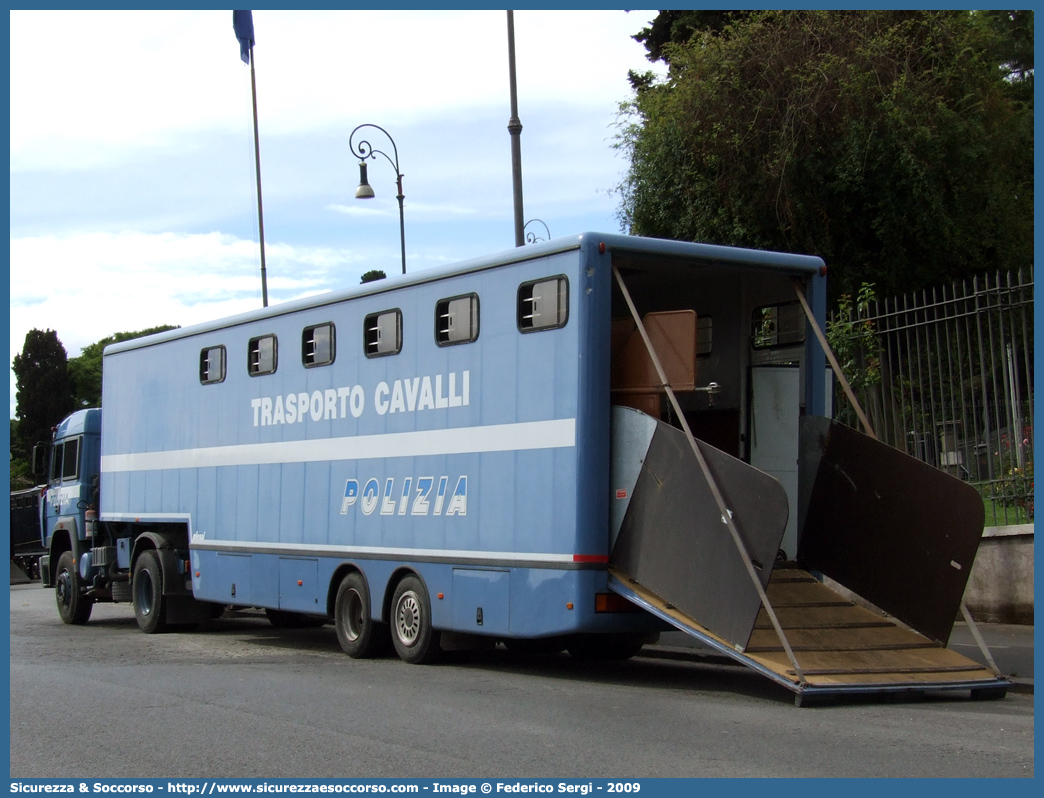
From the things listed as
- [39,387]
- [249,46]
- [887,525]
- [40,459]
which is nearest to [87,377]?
[39,387]

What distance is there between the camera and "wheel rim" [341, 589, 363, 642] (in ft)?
42.4

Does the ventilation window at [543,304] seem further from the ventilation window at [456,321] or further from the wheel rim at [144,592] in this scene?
the wheel rim at [144,592]

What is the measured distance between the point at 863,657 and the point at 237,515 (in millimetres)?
8142

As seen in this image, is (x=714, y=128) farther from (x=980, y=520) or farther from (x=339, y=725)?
(x=339, y=725)

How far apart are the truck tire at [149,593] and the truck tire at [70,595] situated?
1.62m

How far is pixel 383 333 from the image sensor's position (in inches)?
507

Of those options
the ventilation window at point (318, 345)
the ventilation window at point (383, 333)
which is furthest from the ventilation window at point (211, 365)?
the ventilation window at point (383, 333)

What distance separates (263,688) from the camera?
10.5 m

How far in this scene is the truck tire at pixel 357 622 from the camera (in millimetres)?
12648

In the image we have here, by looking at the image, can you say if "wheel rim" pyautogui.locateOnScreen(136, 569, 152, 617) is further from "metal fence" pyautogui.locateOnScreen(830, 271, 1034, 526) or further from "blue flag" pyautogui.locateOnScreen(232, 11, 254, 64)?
"blue flag" pyautogui.locateOnScreen(232, 11, 254, 64)

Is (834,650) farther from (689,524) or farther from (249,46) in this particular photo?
(249,46)

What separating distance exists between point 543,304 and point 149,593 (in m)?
8.59

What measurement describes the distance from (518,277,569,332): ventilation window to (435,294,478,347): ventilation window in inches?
28.4

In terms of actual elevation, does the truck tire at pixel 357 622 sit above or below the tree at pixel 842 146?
below
